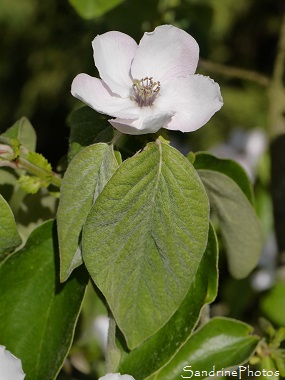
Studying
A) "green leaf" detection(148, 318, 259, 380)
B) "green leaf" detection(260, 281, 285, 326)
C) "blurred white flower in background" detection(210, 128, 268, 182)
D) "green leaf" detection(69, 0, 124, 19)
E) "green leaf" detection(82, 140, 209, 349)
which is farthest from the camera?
"blurred white flower in background" detection(210, 128, 268, 182)

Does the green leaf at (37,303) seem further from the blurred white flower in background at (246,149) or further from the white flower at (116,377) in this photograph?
the blurred white flower in background at (246,149)

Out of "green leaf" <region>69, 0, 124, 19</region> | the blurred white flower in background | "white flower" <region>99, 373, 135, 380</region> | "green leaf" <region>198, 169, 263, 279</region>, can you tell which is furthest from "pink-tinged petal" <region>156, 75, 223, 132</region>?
the blurred white flower in background

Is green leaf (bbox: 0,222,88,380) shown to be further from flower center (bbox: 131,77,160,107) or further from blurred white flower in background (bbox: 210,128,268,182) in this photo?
blurred white flower in background (bbox: 210,128,268,182)

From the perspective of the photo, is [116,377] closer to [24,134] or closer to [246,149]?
[24,134]

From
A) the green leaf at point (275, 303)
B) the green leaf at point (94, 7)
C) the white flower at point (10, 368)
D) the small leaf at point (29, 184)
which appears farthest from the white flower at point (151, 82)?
the green leaf at point (275, 303)

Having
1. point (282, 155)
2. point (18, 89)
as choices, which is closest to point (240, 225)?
point (282, 155)

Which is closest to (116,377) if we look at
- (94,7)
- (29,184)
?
(29,184)
